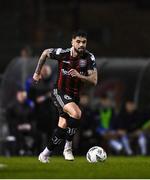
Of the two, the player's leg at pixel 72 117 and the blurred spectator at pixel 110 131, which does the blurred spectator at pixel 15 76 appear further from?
the player's leg at pixel 72 117

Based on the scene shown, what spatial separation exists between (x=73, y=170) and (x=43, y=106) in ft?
30.4

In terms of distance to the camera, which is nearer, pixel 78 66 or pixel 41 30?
pixel 78 66

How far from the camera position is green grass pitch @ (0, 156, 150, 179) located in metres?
15.4

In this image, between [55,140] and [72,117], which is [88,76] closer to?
[72,117]

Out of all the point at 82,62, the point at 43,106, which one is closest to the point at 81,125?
the point at 43,106

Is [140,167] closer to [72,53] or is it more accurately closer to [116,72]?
[72,53]

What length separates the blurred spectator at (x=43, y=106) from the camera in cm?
2541

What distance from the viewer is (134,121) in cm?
2597

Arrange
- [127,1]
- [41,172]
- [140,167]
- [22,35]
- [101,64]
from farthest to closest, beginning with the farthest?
[127,1] < [22,35] < [101,64] < [140,167] < [41,172]

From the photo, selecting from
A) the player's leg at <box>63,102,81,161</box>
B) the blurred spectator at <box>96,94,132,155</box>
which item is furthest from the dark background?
the player's leg at <box>63,102,81,161</box>

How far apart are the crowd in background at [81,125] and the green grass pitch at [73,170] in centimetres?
692

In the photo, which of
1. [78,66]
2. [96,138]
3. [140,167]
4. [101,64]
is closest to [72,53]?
[78,66]

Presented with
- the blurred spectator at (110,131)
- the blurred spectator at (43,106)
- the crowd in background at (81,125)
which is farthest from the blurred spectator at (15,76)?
the blurred spectator at (110,131)

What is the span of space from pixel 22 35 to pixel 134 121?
10226 mm
